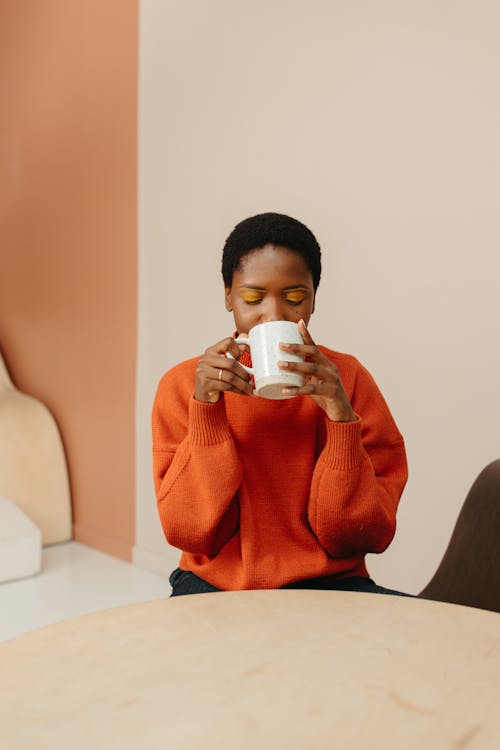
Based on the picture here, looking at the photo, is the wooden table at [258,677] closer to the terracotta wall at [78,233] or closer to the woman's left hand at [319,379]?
the woman's left hand at [319,379]

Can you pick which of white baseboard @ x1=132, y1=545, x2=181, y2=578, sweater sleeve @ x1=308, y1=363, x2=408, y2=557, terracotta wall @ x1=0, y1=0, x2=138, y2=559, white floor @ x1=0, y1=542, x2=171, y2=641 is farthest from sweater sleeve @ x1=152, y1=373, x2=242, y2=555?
terracotta wall @ x1=0, y1=0, x2=138, y2=559

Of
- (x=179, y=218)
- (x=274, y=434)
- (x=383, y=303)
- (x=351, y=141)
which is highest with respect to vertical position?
(x=351, y=141)

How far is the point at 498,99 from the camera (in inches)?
55.2

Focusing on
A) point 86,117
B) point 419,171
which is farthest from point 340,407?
point 86,117

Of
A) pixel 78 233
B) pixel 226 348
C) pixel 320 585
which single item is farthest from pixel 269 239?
pixel 78 233

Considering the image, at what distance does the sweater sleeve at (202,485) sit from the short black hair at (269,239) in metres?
0.20

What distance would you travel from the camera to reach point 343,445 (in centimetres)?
88

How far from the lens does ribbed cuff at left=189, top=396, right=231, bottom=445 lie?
90cm

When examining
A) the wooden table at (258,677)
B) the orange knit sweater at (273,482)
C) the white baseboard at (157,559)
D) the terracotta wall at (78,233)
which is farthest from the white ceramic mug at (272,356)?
the terracotta wall at (78,233)

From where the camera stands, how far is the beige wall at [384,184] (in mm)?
1453

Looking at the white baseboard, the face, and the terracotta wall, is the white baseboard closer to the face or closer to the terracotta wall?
the terracotta wall

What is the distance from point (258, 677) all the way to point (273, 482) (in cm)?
46

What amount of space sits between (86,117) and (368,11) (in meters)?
1.26

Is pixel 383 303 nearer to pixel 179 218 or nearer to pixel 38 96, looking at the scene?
pixel 179 218
